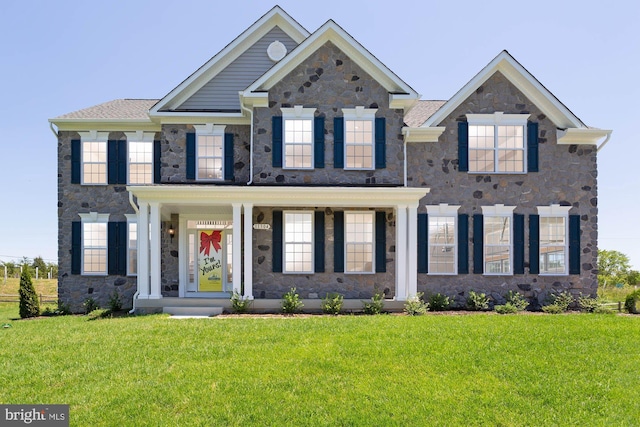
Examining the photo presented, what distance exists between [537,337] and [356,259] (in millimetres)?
6134

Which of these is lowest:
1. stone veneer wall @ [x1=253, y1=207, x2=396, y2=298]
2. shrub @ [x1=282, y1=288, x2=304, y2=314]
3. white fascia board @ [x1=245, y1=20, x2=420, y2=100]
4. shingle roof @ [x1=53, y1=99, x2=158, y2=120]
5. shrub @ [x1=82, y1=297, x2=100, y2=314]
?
shrub @ [x1=82, y1=297, x2=100, y2=314]

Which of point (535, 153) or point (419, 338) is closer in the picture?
point (419, 338)

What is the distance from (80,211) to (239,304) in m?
7.06

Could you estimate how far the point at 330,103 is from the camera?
13766mm

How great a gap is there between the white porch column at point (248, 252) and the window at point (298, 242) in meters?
1.39

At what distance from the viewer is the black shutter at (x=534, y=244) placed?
1396 centimetres

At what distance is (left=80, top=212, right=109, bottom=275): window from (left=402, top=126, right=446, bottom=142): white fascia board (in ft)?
33.9

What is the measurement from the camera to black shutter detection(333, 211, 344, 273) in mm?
13496

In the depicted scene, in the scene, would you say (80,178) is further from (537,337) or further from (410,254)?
(537,337)

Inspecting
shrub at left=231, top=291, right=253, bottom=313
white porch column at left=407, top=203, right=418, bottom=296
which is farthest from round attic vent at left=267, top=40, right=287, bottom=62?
shrub at left=231, top=291, right=253, bottom=313

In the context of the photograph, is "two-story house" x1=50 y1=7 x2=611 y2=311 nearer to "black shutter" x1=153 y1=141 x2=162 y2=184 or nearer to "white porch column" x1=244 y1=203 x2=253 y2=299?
"black shutter" x1=153 y1=141 x2=162 y2=184

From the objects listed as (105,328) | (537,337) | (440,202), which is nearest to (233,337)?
(105,328)

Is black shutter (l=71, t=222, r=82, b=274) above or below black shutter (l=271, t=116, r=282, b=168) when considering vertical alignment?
below

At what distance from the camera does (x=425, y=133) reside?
46.0 feet
